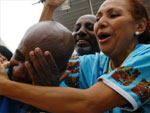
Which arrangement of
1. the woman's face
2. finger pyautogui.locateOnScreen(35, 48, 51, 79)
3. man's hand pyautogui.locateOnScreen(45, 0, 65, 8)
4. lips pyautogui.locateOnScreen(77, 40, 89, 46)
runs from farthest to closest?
lips pyautogui.locateOnScreen(77, 40, 89, 46), man's hand pyautogui.locateOnScreen(45, 0, 65, 8), the woman's face, finger pyautogui.locateOnScreen(35, 48, 51, 79)

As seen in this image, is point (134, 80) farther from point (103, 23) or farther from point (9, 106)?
point (9, 106)

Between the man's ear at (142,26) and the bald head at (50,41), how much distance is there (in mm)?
453

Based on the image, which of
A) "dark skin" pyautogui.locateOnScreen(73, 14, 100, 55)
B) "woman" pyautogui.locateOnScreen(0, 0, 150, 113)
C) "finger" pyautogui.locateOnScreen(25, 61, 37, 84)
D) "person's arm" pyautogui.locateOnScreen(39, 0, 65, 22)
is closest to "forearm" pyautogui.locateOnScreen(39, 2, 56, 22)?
"person's arm" pyautogui.locateOnScreen(39, 0, 65, 22)

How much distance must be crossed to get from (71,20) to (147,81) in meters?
4.33

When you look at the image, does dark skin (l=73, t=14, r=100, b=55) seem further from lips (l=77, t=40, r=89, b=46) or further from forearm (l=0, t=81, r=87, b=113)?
forearm (l=0, t=81, r=87, b=113)

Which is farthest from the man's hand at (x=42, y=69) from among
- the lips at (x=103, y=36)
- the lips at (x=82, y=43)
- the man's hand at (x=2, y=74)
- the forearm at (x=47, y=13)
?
the lips at (x=82, y=43)

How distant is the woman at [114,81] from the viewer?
63 cm

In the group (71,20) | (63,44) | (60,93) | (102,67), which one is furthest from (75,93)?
(71,20)

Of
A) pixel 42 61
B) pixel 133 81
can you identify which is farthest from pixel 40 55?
pixel 133 81

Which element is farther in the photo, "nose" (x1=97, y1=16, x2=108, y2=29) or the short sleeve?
"nose" (x1=97, y1=16, x2=108, y2=29)

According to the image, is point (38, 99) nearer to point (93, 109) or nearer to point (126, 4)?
point (93, 109)

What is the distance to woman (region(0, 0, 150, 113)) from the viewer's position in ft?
2.08

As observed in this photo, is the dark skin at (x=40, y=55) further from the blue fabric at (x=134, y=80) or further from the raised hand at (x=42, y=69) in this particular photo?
the blue fabric at (x=134, y=80)

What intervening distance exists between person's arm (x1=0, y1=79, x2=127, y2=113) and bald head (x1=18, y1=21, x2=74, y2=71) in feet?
0.36
